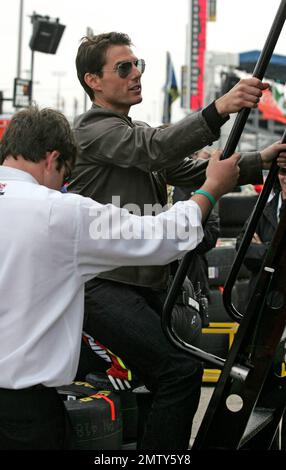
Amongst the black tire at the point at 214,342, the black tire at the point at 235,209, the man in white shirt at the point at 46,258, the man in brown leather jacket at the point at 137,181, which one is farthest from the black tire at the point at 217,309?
the man in white shirt at the point at 46,258

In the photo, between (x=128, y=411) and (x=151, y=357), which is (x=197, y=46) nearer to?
(x=128, y=411)

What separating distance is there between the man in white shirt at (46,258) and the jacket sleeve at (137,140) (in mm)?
268

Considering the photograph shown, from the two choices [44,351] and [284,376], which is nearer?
[44,351]

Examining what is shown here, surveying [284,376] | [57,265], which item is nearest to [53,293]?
[57,265]

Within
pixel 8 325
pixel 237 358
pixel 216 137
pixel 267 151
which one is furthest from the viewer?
pixel 267 151

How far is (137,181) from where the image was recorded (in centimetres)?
308

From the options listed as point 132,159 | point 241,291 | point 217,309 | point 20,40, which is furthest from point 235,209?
point 20,40

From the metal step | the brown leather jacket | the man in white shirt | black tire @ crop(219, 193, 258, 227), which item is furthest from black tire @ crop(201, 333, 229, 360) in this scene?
→ the man in white shirt

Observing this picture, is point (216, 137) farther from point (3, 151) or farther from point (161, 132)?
point (3, 151)

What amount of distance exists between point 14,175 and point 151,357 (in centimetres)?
89

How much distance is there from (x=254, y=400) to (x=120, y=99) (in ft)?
4.53

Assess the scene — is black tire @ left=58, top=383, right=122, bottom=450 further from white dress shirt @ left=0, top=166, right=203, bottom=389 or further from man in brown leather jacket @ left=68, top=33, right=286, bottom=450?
white dress shirt @ left=0, top=166, right=203, bottom=389

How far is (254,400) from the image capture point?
256 cm

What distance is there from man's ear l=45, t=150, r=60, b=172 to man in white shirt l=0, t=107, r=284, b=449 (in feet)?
0.07
